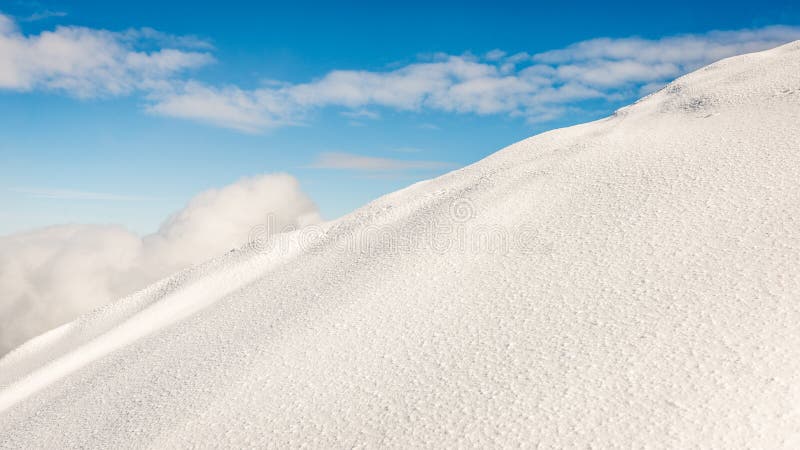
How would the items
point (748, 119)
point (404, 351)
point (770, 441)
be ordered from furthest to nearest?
point (748, 119) < point (404, 351) < point (770, 441)

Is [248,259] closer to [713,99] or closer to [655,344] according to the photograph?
[655,344]

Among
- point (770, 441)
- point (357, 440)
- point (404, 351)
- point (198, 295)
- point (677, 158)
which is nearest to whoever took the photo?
point (770, 441)

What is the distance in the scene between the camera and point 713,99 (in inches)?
484

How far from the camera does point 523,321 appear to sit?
6656 mm

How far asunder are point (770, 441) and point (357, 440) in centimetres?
365

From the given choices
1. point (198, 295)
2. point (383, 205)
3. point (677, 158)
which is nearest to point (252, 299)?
point (198, 295)

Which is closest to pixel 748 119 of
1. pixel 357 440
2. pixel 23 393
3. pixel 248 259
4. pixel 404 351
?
pixel 404 351

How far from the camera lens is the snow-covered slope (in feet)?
16.7

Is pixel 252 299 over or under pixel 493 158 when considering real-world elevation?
under

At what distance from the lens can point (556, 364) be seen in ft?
18.7

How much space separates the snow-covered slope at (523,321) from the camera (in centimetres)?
509

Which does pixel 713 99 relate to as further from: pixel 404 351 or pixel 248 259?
pixel 248 259

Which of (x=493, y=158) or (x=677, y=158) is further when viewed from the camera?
(x=493, y=158)

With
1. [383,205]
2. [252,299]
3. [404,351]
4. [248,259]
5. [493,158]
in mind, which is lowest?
[404,351]
